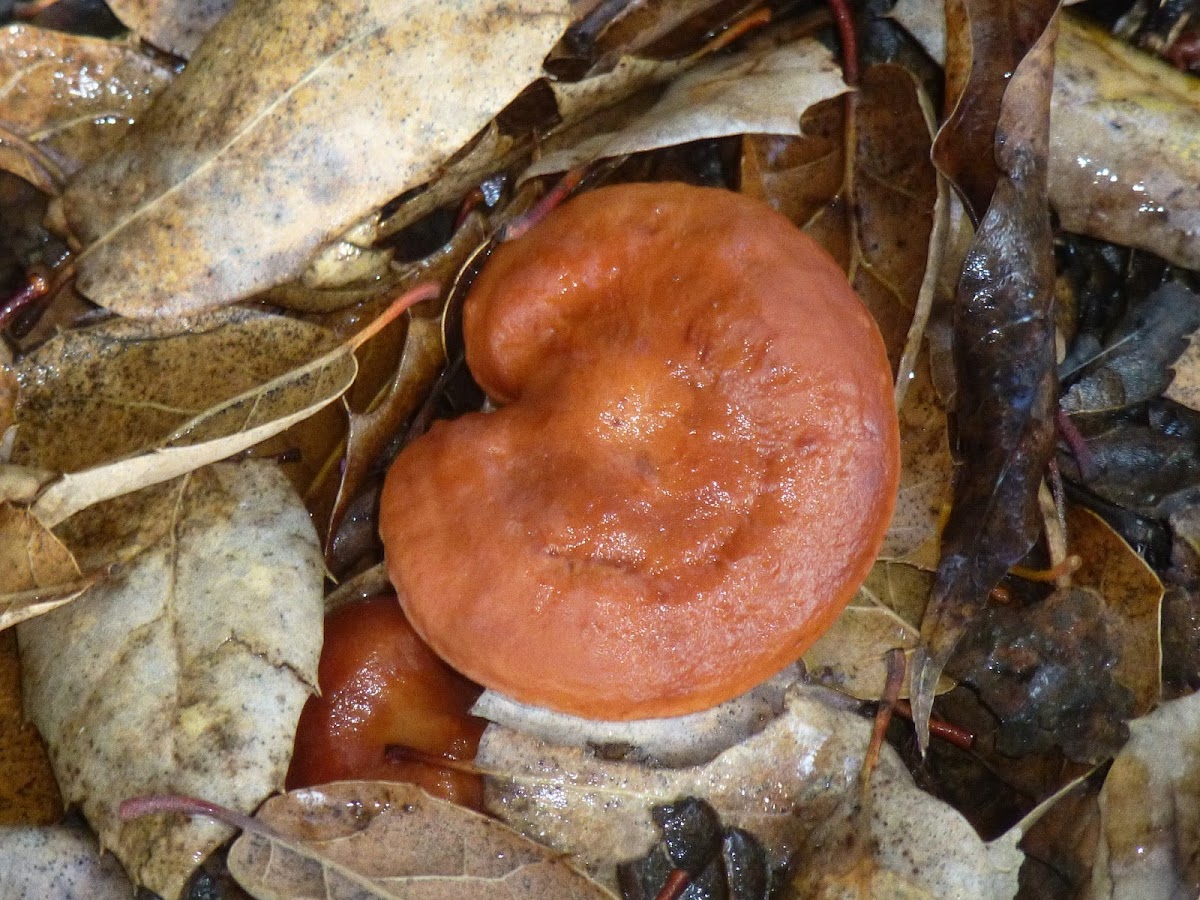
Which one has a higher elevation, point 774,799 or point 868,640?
point 868,640

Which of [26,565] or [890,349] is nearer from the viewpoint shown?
[26,565]

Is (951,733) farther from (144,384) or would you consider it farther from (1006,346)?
(144,384)

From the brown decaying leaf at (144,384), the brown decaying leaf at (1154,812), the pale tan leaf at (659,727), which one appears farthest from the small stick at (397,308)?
the brown decaying leaf at (1154,812)

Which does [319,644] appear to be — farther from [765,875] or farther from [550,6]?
[550,6]

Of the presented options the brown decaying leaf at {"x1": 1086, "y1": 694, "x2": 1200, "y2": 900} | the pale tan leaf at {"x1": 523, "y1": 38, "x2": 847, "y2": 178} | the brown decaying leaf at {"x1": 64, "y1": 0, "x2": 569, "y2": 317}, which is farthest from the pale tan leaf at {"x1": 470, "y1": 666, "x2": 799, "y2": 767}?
the pale tan leaf at {"x1": 523, "y1": 38, "x2": 847, "y2": 178}

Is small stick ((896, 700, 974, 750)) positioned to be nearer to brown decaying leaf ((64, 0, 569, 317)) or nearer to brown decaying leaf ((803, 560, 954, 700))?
brown decaying leaf ((803, 560, 954, 700))

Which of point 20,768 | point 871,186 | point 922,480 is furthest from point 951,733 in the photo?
point 20,768
